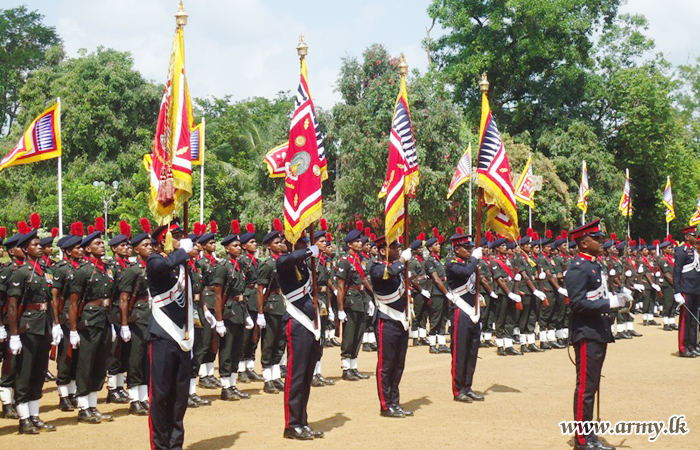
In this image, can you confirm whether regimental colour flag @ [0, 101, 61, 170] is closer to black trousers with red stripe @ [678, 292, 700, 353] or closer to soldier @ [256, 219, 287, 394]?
soldier @ [256, 219, 287, 394]

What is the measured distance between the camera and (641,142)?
134 feet

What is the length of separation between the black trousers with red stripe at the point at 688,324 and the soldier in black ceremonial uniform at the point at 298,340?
9.19 metres

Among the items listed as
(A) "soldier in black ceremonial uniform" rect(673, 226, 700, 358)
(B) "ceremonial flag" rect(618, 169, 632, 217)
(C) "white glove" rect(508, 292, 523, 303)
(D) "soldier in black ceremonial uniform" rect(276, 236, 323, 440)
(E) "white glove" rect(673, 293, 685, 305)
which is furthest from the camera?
(B) "ceremonial flag" rect(618, 169, 632, 217)

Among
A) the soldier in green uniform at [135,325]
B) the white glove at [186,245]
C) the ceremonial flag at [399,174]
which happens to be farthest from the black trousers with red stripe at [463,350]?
the white glove at [186,245]

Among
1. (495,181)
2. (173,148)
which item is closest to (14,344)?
(173,148)

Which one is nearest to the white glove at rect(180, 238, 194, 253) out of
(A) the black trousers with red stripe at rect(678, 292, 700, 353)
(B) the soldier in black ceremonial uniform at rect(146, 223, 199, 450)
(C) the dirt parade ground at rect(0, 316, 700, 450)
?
(B) the soldier in black ceremonial uniform at rect(146, 223, 199, 450)

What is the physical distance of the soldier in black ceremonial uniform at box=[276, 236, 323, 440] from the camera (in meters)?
8.62

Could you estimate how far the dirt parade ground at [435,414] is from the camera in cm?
851

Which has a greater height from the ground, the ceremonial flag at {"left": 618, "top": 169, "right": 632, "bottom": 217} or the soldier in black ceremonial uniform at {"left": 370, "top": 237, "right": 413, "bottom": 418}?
the ceremonial flag at {"left": 618, "top": 169, "right": 632, "bottom": 217}

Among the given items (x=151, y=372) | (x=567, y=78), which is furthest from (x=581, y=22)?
(x=151, y=372)

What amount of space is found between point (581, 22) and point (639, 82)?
14.0 ft

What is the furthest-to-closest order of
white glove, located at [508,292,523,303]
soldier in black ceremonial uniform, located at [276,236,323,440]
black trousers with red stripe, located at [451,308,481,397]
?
1. white glove, located at [508,292,523,303]
2. black trousers with red stripe, located at [451,308,481,397]
3. soldier in black ceremonial uniform, located at [276,236,323,440]

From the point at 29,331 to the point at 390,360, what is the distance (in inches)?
168

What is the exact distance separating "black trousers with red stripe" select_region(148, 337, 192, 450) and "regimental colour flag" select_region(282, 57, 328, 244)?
6.48ft
